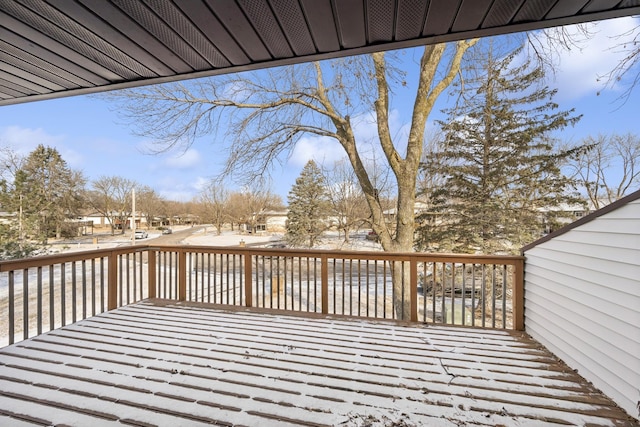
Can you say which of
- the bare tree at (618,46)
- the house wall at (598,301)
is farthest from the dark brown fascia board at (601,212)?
the bare tree at (618,46)

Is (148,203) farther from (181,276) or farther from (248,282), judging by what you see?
(248,282)

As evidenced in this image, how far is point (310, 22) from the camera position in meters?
1.66

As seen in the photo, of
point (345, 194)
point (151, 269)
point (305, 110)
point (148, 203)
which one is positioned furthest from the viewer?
point (148, 203)

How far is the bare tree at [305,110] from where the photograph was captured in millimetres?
6023

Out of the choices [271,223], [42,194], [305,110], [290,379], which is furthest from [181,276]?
[271,223]

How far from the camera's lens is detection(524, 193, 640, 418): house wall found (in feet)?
5.75

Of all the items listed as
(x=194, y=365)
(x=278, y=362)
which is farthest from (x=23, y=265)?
(x=278, y=362)

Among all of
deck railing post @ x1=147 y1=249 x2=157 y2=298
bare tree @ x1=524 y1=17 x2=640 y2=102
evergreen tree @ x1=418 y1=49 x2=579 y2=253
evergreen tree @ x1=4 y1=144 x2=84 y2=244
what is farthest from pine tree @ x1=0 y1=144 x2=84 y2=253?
bare tree @ x1=524 y1=17 x2=640 y2=102

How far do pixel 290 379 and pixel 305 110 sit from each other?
616cm

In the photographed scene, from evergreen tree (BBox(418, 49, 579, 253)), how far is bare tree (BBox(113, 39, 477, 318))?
199 centimetres

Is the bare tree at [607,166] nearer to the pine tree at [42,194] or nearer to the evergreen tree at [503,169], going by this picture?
the evergreen tree at [503,169]

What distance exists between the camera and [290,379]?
80.7 inches

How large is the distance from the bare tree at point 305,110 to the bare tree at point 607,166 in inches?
202

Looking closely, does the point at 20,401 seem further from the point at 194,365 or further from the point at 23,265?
the point at 23,265
